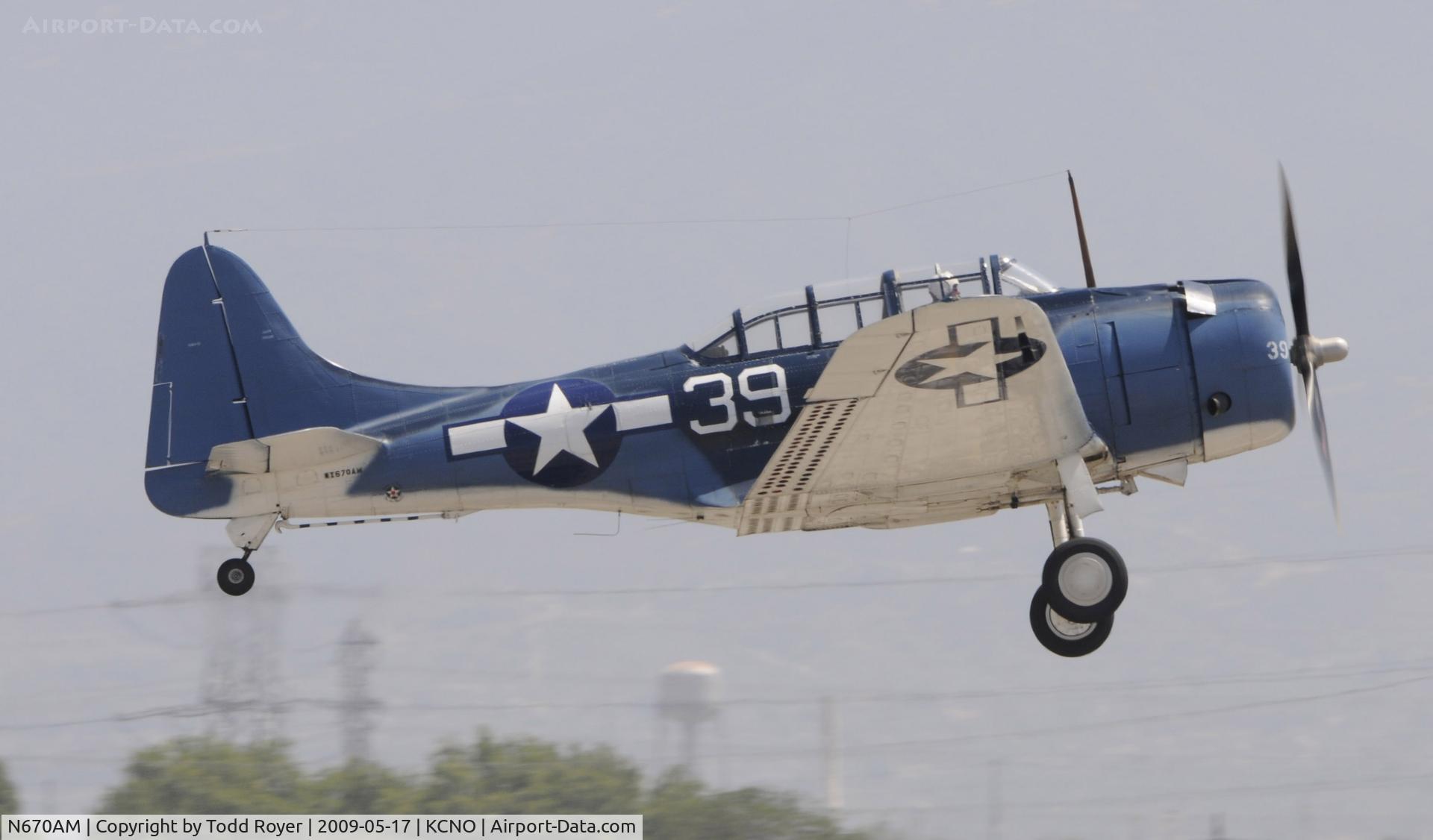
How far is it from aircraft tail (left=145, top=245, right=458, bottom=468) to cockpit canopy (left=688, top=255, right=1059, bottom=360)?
2368 mm

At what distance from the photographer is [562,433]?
37.6ft

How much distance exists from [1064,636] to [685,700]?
14.4m

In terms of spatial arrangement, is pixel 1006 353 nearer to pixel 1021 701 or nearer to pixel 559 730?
pixel 559 730

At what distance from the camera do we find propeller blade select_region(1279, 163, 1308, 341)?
1152 cm

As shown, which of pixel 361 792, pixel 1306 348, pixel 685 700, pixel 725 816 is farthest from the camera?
pixel 685 700

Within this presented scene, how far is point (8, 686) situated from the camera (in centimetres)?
3047

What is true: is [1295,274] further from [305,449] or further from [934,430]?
[305,449]

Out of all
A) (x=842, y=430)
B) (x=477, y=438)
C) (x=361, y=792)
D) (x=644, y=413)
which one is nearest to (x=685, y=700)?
(x=361, y=792)

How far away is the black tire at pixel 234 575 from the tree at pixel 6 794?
15.9m

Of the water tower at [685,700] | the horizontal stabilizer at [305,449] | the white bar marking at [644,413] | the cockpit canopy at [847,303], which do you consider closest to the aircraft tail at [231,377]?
the horizontal stabilizer at [305,449]

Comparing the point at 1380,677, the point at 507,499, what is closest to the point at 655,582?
the point at 1380,677

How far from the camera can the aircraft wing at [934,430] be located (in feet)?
32.7

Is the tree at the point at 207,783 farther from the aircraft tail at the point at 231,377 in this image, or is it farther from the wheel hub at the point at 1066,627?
the wheel hub at the point at 1066,627

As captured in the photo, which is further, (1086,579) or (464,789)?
(464,789)
